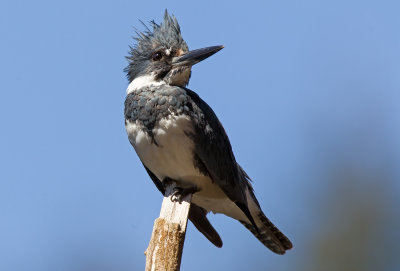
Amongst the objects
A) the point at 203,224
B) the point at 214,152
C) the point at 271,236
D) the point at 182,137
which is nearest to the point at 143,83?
the point at 182,137

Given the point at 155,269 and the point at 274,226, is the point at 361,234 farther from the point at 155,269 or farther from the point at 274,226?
the point at 155,269

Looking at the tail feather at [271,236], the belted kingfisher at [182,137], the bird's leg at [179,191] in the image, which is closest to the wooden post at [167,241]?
the bird's leg at [179,191]

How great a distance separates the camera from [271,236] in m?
5.84

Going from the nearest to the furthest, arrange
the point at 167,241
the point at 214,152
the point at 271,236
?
the point at 167,241 < the point at 214,152 < the point at 271,236

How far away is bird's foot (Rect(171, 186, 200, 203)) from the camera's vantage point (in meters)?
4.84

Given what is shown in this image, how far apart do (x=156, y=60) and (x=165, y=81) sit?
0.20m

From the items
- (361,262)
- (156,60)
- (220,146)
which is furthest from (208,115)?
(361,262)

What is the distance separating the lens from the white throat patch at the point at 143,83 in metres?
5.49

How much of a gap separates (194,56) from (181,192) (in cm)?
100

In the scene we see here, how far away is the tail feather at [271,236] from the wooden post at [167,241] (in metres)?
1.51

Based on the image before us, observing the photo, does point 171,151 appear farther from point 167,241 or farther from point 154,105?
point 167,241

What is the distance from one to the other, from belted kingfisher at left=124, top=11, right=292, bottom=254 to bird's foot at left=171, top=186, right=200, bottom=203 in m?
0.01

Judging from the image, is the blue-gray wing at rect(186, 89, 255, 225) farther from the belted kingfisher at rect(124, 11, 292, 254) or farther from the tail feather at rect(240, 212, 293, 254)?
the tail feather at rect(240, 212, 293, 254)

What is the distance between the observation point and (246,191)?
5.86 meters
